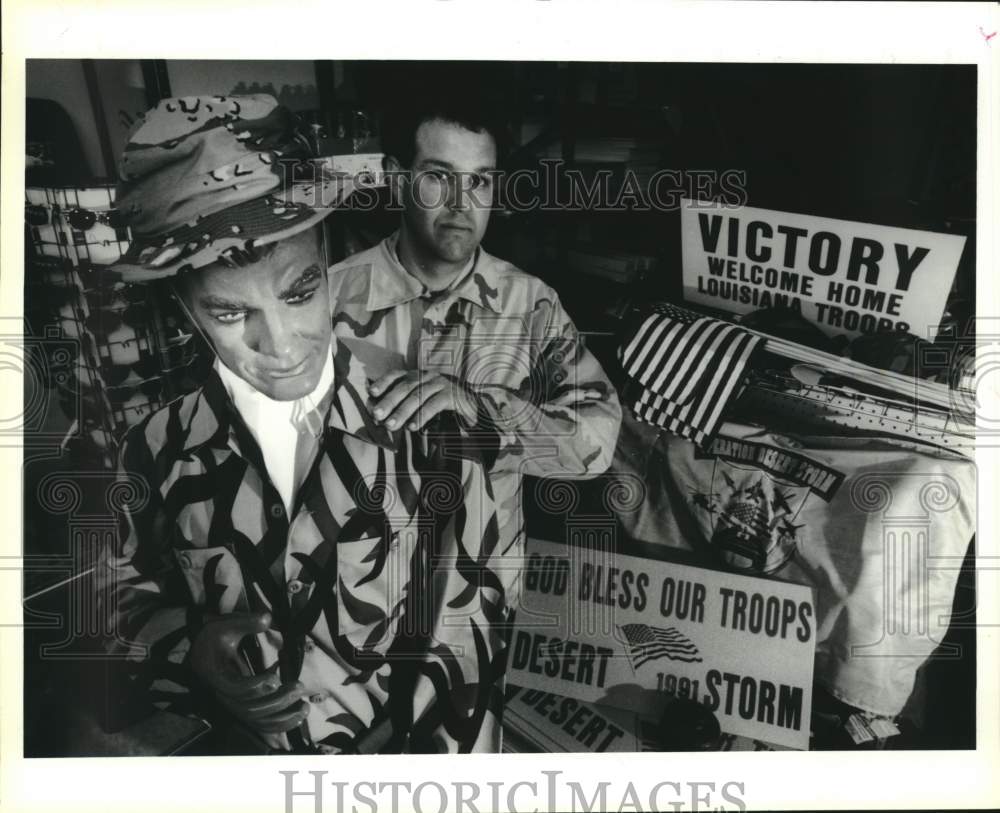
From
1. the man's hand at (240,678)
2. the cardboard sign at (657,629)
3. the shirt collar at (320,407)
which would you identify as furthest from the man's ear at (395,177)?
the man's hand at (240,678)

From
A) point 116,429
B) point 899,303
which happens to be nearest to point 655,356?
point 899,303

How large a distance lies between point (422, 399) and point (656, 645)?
0.82 meters

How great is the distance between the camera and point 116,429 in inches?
77.0

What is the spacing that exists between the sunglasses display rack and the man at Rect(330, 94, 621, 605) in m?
0.41

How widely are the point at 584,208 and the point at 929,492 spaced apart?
1.09m

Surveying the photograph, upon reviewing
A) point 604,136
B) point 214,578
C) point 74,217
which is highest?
point 604,136

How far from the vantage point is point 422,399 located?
196cm

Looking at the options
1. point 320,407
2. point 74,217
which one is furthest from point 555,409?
point 74,217

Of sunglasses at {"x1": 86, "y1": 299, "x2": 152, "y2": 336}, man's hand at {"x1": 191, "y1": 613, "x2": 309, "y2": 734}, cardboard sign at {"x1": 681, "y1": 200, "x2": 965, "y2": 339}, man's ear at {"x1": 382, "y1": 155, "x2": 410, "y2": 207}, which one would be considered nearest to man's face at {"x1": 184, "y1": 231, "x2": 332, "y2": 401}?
sunglasses at {"x1": 86, "y1": 299, "x2": 152, "y2": 336}

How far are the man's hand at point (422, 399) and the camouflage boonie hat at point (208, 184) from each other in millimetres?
447

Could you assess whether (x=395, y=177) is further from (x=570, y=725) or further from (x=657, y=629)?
(x=570, y=725)

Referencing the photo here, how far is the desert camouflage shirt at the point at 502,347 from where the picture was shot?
6.45 feet

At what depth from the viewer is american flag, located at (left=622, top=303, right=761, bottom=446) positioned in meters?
2.00

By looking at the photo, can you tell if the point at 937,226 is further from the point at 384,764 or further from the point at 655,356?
the point at 384,764
